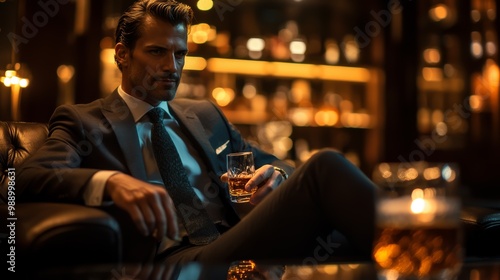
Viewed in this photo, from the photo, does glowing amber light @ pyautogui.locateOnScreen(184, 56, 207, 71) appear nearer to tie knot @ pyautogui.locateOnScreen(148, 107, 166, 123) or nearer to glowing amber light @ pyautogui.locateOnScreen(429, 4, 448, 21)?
glowing amber light @ pyautogui.locateOnScreen(429, 4, 448, 21)

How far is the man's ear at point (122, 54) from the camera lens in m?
2.24

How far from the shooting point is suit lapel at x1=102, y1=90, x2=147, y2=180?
6.28 feet

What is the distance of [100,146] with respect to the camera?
1.93 m

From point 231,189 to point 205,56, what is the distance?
7.90 ft

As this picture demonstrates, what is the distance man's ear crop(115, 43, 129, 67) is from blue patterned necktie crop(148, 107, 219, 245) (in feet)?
0.91

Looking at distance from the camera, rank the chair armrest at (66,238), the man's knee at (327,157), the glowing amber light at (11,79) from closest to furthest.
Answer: the chair armrest at (66,238) → the man's knee at (327,157) → the glowing amber light at (11,79)

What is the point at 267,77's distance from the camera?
4.49m

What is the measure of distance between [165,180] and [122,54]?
0.60m

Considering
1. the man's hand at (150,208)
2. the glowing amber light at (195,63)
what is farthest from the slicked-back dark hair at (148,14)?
the glowing amber light at (195,63)

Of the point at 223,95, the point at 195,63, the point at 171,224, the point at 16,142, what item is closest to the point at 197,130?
the point at 16,142

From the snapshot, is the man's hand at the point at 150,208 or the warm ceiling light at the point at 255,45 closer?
the man's hand at the point at 150,208

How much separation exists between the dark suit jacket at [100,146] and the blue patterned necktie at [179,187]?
0.09 meters

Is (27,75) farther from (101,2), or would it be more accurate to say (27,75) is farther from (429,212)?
(429,212)

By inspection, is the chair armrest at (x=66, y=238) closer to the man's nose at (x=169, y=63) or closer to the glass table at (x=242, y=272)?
the glass table at (x=242, y=272)
